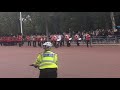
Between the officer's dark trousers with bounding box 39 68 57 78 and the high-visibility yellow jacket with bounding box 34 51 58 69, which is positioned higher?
the high-visibility yellow jacket with bounding box 34 51 58 69

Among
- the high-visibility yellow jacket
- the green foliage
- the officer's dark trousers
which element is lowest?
the officer's dark trousers

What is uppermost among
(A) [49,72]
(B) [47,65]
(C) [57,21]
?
(C) [57,21]

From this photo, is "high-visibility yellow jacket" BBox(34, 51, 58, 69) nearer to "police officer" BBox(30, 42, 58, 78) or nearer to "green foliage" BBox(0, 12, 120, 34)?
"police officer" BBox(30, 42, 58, 78)

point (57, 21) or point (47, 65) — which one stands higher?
point (57, 21)

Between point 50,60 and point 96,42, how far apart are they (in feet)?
80.5

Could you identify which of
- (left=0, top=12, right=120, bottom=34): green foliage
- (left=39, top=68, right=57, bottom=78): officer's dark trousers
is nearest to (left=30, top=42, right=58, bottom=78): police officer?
(left=39, top=68, right=57, bottom=78): officer's dark trousers

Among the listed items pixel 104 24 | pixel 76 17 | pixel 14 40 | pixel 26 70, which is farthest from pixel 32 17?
pixel 26 70

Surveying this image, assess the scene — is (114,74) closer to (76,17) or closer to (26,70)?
(26,70)

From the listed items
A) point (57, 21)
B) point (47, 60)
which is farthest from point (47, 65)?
point (57, 21)

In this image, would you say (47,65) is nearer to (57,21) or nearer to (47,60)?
(47,60)

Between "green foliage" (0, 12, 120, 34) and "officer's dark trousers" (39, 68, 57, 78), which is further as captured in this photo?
"green foliage" (0, 12, 120, 34)

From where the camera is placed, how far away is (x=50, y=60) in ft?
22.8

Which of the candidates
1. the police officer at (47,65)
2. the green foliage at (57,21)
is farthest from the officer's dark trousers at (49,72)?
the green foliage at (57,21)

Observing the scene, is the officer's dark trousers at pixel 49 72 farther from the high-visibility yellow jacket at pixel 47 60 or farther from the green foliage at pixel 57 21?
the green foliage at pixel 57 21
